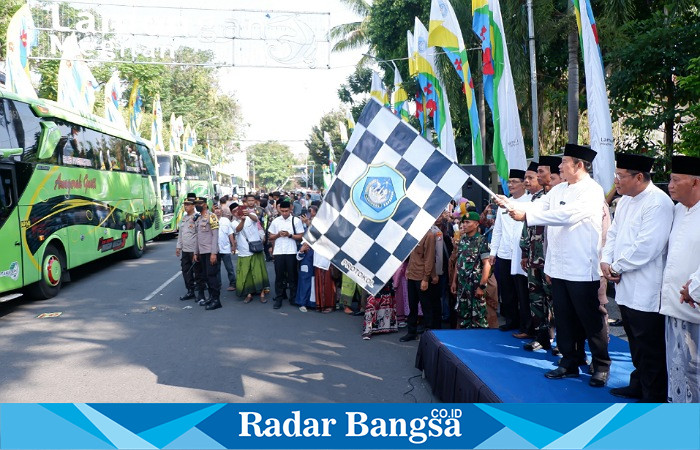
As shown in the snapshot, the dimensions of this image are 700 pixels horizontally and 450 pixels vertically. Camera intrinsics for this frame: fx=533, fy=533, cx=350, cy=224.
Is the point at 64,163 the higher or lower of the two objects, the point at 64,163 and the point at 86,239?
the higher

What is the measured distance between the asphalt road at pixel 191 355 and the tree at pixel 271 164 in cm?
8639

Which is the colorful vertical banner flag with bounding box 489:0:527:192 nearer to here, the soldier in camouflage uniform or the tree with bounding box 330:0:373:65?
the soldier in camouflage uniform

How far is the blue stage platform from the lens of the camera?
12.9ft

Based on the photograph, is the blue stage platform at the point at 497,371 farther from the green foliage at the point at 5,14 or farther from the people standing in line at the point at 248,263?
the green foliage at the point at 5,14

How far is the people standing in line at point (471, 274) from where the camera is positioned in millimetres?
6118

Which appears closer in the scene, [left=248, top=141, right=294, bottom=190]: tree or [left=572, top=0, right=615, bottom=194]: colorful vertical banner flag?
[left=572, top=0, right=615, bottom=194]: colorful vertical banner flag

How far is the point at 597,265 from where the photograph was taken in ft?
13.6

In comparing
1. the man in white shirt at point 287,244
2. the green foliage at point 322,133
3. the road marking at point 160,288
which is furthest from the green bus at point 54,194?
the green foliage at point 322,133

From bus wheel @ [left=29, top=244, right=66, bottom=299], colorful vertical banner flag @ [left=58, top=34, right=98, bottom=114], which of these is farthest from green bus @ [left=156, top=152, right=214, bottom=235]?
bus wheel @ [left=29, top=244, right=66, bottom=299]

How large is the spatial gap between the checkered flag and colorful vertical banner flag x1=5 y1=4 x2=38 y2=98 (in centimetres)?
1315

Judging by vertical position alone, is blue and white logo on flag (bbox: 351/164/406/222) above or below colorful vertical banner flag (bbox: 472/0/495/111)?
below

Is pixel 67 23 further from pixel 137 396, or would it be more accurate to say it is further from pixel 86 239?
pixel 137 396

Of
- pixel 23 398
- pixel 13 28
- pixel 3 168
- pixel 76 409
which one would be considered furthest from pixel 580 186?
pixel 13 28

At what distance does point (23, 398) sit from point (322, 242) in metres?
3.08
